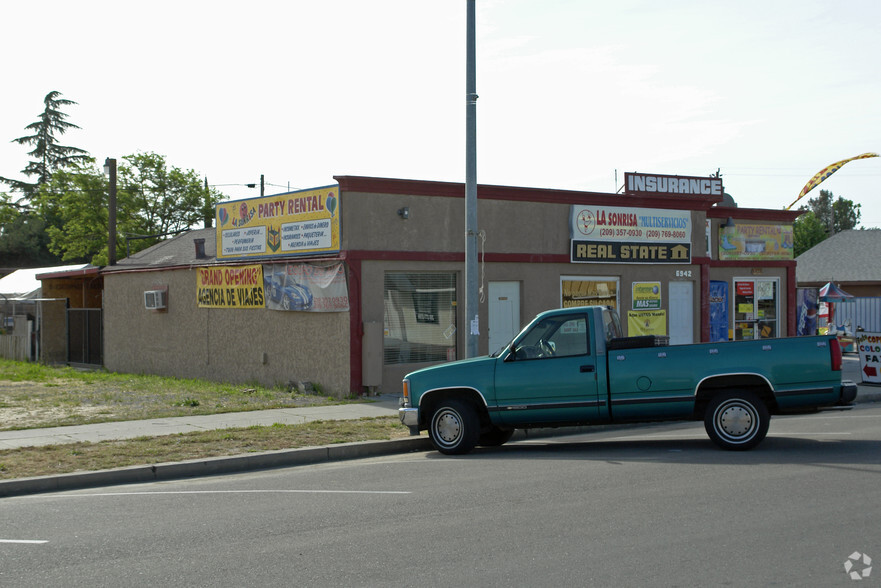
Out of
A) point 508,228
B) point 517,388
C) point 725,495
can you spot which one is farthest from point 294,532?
point 508,228

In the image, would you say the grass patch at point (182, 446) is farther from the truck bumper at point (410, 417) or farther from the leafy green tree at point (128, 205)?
the leafy green tree at point (128, 205)

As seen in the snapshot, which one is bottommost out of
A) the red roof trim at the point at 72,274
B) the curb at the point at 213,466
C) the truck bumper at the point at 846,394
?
the curb at the point at 213,466

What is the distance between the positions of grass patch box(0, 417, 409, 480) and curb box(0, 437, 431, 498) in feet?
0.99

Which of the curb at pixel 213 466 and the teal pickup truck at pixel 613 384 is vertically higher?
the teal pickup truck at pixel 613 384

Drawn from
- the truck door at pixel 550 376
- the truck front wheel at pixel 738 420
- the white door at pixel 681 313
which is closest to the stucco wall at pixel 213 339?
the truck door at pixel 550 376

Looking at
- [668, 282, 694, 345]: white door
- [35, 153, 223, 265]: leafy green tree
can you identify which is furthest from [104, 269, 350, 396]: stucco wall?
[35, 153, 223, 265]: leafy green tree

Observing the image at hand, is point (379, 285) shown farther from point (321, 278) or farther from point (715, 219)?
point (715, 219)

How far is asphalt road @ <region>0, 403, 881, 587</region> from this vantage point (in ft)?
19.3

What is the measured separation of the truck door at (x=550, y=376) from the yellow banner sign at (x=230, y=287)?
9998 mm

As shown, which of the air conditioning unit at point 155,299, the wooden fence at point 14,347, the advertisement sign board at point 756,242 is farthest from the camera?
the wooden fence at point 14,347

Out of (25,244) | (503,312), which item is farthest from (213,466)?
(25,244)

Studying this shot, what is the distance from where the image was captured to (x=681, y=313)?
23172mm

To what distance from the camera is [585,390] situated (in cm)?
1118

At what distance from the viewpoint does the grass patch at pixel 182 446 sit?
1081cm
